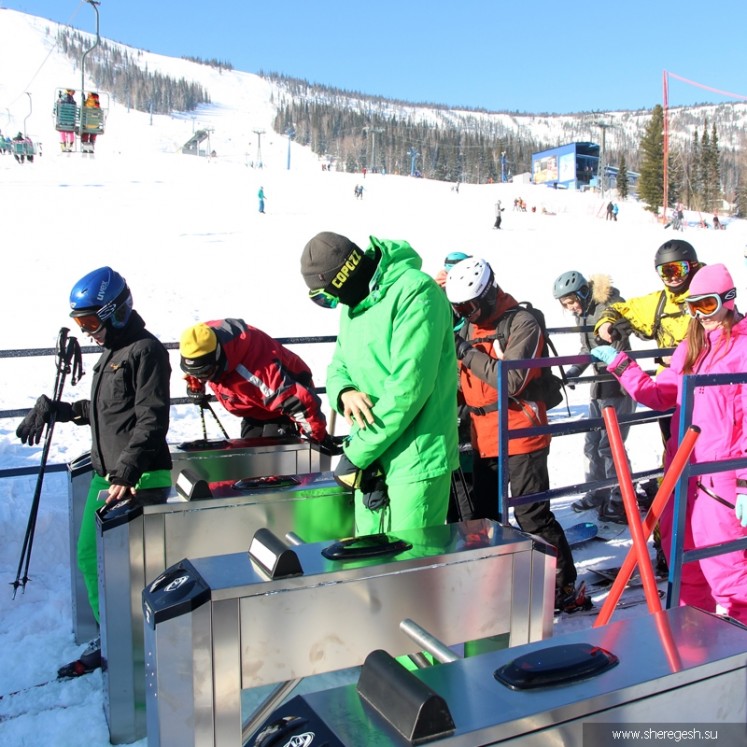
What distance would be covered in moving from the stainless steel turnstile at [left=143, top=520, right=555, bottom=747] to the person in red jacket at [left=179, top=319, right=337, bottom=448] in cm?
198

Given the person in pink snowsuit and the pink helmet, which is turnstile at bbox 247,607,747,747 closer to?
the person in pink snowsuit

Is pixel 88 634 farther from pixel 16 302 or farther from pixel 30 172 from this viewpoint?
pixel 30 172

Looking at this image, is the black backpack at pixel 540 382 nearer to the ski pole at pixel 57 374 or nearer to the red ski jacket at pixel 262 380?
the red ski jacket at pixel 262 380

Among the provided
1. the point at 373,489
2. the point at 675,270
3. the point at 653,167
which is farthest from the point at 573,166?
the point at 373,489

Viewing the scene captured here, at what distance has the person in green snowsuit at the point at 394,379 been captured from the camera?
2.67m

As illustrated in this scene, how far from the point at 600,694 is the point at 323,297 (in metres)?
1.82

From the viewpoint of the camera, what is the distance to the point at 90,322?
3.49 meters

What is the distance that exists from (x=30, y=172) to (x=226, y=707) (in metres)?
43.6

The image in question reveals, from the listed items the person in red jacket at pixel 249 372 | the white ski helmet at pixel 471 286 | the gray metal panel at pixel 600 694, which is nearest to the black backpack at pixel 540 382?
the white ski helmet at pixel 471 286

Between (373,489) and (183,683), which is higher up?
(373,489)

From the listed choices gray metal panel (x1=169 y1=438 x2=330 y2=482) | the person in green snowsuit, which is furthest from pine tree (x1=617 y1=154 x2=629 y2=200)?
the person in green snowsuit

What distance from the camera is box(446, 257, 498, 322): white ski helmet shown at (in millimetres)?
4074

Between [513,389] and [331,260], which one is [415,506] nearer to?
[331,260]

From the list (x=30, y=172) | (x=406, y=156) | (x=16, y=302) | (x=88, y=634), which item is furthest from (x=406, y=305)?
(x=406, y=156)
